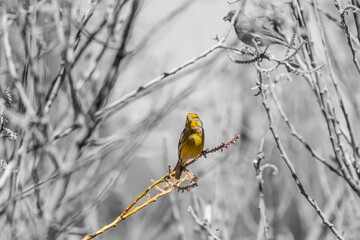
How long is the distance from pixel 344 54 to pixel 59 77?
13.6 feet

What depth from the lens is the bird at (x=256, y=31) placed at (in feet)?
7.88

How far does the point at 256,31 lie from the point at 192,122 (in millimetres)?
809

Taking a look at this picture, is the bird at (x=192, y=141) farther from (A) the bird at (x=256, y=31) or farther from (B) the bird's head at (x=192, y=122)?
(A) the bird at (x=256, y=31)

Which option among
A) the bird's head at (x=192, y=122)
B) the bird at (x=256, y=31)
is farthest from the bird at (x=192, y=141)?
the bird at (x=256, y=31)

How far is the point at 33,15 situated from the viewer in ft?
6.32

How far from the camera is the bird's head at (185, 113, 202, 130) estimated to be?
9.80 feet

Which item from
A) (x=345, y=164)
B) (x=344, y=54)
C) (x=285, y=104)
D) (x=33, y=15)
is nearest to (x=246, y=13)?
(x=345, y=164)

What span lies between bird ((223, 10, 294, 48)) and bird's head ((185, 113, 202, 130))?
68 centimetres

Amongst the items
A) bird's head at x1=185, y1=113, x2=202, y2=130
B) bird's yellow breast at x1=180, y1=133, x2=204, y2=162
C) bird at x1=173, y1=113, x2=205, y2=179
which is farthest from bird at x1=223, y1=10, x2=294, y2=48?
bird's yellow breast at x1=180, y1=133, x2=204, y2=162

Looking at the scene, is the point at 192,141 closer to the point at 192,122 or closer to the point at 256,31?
the point at 192,122

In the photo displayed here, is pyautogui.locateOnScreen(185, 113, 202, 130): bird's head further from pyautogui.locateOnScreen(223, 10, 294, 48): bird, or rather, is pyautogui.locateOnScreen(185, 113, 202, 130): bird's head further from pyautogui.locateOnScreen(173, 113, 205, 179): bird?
pyautogui.locateOnScreen(223, 10, 294, 48): bird

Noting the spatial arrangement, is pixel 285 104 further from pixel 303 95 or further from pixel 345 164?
pixel 345 164

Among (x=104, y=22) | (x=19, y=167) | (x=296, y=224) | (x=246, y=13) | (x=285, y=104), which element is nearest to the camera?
(x=19, y=167)

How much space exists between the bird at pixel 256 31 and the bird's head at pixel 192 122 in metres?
0.68
